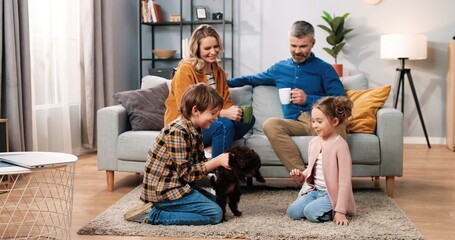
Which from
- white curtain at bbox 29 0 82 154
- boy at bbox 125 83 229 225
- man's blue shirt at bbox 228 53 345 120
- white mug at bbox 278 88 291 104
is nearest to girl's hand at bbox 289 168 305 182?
boy at bbox 125 83 229 225

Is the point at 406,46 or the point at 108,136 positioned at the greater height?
the point at 406,46

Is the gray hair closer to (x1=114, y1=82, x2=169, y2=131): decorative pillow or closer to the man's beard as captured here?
the man's beard

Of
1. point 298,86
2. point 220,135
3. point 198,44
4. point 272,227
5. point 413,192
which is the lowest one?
point 413,192

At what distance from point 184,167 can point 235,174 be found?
24 centimetres

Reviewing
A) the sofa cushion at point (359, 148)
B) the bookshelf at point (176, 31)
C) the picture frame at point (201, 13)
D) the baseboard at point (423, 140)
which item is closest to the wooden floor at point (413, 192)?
the sofa cushion at point (359, 148)

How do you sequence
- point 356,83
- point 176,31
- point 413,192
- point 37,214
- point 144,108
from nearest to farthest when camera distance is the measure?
point 37,214 < point 413,192 < point 144,108 < point 356,83 < point 176,31

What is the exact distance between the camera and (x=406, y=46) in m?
5.97

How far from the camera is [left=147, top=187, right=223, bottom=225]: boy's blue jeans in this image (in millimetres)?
2904

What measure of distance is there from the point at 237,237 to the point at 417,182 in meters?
1.89

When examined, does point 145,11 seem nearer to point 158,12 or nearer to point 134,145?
point 158,12

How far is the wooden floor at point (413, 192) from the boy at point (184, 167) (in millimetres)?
235

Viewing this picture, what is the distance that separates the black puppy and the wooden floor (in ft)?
1.36

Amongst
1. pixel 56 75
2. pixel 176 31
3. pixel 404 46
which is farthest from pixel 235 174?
pixel 176 31

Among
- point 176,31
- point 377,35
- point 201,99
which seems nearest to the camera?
point 201,99
